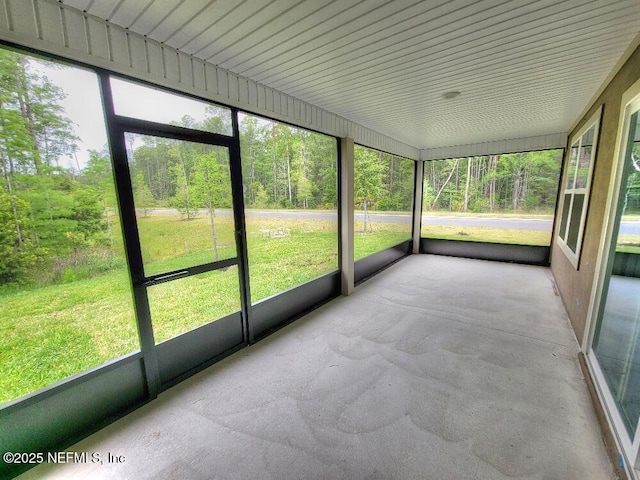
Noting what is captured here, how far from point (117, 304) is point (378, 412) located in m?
2.21

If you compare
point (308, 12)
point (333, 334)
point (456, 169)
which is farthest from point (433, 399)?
point (456, 169)

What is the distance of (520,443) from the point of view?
1.71m

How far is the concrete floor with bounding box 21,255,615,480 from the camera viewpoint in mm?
1596

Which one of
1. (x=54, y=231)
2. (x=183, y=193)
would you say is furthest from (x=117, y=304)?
(x=183, y=193)

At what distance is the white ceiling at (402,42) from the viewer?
154 cm

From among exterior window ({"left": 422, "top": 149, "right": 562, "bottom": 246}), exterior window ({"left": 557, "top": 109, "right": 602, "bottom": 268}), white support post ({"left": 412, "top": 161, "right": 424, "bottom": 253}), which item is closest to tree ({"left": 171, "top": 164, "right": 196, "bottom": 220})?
exterior window ({"left": 557, "top": 109, "right": 602, "bottom": 268})

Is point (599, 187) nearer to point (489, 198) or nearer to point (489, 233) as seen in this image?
point (489, 233)

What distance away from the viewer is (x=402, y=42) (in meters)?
1.90

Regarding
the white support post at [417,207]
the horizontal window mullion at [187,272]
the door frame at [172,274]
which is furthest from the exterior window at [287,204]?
A: the white support post at [417,207]

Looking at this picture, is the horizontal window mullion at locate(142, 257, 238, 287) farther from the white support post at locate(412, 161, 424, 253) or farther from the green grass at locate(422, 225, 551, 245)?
the green grass at locate(422, 225, 551, 245)

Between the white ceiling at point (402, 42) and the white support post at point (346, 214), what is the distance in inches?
34.7

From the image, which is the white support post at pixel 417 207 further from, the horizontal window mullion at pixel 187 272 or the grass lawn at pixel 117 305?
the horizontal window mullion at pixel 187 272

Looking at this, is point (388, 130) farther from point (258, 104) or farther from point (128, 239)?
point (128, 239)

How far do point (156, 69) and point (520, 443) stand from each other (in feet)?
12.1
